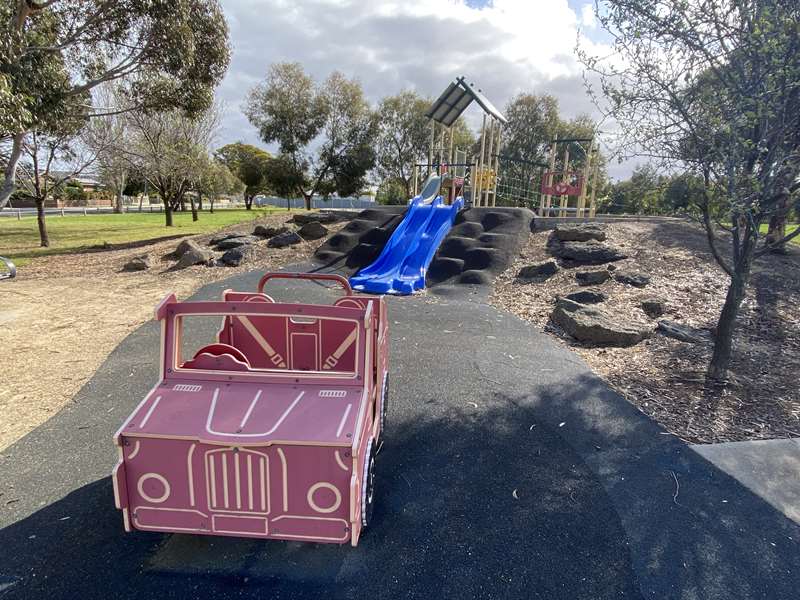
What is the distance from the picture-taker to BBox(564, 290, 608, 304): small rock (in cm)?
790

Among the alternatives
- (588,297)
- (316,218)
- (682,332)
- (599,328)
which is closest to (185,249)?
(316,218)

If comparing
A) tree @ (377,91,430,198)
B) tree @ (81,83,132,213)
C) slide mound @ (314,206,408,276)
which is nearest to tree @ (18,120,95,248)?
tree @ (81,83,132,213)

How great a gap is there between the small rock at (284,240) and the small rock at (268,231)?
0.73 metres

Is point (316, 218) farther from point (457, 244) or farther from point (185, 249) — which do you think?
point (457, 244)

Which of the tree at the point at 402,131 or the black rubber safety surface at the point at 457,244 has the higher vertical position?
the tree at the point at 402,131

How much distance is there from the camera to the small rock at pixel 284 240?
13.4 m

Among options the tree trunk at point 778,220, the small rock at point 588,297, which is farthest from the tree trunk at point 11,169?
the tree trunk at point 778,220

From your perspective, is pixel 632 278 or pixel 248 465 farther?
pixel 632 278

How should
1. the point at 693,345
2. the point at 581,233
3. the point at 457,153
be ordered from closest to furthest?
1. the point at 693,345
2. the point at 581,233
3. the point at 457,153

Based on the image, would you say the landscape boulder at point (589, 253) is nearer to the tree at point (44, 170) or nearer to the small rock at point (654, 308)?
the small rock at point (654, 308)

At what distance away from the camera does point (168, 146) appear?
20.5 metres

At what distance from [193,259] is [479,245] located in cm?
752

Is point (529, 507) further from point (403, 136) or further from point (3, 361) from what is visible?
point (403, 136)

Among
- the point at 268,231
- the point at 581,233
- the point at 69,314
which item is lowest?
the point at 69,314
